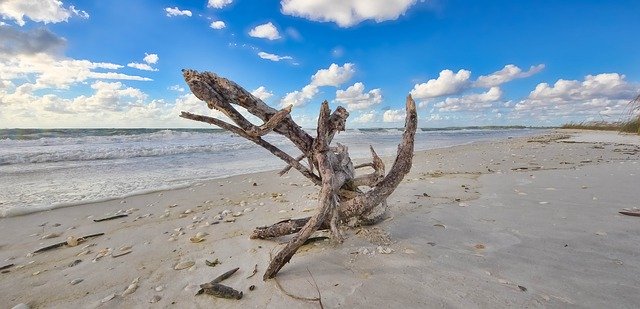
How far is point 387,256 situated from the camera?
2.83 meters

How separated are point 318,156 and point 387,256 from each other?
113cm

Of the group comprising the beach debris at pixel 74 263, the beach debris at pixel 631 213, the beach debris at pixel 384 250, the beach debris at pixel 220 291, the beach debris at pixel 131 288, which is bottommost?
the beach debris at pixel 74 263

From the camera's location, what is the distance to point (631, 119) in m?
20.0

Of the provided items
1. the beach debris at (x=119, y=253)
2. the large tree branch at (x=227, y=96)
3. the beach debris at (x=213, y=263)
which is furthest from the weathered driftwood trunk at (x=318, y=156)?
the beach debris at (x=119, y=253)

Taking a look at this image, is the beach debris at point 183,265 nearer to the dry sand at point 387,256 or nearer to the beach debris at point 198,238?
the dry sand at point 387,256

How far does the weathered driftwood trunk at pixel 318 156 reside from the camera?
2631mm

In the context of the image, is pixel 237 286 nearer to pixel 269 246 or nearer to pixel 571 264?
pixel 269 246

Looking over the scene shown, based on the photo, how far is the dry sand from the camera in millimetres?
2258

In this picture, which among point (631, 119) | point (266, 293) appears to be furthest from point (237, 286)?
point (631, 119)

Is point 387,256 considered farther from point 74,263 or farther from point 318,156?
point 74,263

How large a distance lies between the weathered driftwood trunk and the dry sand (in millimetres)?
242

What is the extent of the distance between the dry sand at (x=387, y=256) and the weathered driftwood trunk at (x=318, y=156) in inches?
9.5

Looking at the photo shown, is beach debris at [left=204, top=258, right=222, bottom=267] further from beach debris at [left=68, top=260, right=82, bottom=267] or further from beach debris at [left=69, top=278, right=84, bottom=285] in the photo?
beach debris at [left=68, top=260, right=82, bottom=267]

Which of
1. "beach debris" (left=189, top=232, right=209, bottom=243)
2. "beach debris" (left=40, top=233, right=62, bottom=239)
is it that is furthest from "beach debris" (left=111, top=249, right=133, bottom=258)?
"beach debris" (left=40, top=233, right=62, bottom=239)
